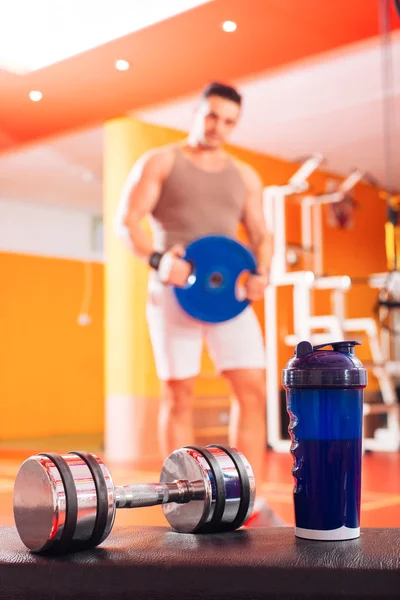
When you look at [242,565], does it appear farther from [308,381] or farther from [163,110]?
[163,110]

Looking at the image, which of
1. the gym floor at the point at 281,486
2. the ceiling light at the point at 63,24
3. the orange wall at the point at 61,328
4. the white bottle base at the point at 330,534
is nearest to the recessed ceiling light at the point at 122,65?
the ceiling light at the point at 63,24

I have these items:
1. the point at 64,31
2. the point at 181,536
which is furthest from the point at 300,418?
the point at 64,31

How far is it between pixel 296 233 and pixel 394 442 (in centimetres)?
191

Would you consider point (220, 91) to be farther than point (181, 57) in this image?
No

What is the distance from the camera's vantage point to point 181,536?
935 mm

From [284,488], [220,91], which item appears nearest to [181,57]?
[220,91]

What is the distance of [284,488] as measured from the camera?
3137 millimetres

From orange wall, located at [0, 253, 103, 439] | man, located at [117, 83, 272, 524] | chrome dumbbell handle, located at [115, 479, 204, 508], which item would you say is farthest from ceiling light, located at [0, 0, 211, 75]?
orange wall, located at [0, 253, 103, 439]

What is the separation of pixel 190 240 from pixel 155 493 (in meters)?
1.64

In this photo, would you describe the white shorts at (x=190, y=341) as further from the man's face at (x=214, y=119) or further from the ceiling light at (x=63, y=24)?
the ceiling light at (x=63, y=24)

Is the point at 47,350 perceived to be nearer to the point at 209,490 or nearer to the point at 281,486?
the point at 281,486

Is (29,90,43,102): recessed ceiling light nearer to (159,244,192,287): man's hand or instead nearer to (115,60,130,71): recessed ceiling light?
(115,60,130,71): recessed ceiling light

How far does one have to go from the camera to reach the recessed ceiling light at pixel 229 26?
2.76 m

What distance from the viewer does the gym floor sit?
2.32m
